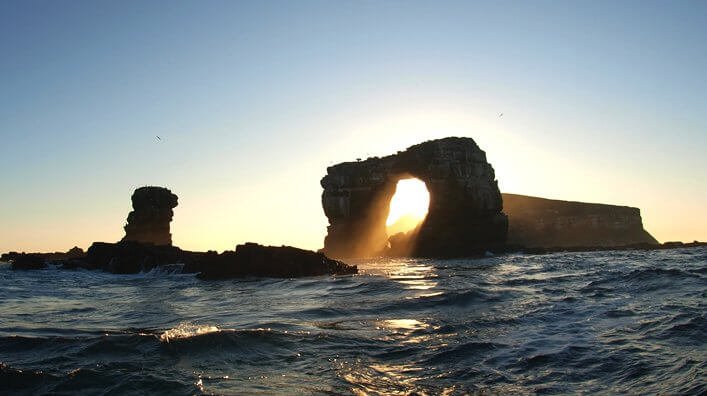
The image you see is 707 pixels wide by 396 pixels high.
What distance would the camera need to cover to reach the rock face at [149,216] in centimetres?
6162

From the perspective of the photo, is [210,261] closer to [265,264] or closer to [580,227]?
[265,264]

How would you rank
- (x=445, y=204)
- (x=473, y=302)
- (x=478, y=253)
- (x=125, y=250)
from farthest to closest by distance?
(x=445, y=204) → (x=478, y=253) → (x=125, y=250) → (x=473, y=302)

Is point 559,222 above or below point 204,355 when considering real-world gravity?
above

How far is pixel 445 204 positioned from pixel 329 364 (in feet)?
198

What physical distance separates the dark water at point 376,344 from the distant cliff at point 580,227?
92208 mm

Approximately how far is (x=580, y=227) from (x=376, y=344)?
104 metres

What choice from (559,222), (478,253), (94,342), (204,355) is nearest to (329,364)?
(204,355)

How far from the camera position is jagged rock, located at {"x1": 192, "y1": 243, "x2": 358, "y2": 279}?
27.1 meters

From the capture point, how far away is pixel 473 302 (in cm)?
1420

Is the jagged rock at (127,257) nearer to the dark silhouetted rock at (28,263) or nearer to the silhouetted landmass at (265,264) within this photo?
the dark silhouetted rock at (28,263)

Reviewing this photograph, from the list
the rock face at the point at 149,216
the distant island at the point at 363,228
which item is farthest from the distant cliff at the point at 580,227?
the rock face at the point at 149,216

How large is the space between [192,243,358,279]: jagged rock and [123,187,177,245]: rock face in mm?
35753

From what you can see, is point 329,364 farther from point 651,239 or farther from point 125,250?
point 651,239

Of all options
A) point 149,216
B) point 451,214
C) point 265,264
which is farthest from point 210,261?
point 451,214
